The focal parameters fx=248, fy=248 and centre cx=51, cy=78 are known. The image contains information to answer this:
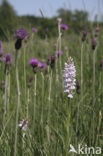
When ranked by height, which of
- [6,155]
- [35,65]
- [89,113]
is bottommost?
[6,155]

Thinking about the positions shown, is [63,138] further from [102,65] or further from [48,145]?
[102,65]

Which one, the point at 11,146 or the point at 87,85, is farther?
the point at 87,85

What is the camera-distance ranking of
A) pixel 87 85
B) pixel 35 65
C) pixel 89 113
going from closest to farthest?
pixel 89 113, pixel 35 65, pixel 87 85

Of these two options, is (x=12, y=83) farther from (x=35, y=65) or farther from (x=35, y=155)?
(x=35, y=155)

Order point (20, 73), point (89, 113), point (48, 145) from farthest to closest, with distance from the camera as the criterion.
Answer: point (20, 73), point (89, 113), point (48, 145)

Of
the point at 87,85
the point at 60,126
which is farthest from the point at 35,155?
the point at 87,85

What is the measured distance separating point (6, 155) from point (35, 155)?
0.16 meters

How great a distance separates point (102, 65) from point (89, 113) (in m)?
0.49

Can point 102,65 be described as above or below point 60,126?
above

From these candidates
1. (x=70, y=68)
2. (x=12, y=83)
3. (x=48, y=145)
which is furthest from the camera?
(x=12, y=83)

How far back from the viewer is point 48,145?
3.02ft

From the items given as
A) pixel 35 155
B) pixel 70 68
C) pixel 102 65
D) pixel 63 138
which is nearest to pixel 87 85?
pixel 102 65

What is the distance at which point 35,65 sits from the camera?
4.72ft

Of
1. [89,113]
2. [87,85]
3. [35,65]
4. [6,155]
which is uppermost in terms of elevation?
[35,65]
